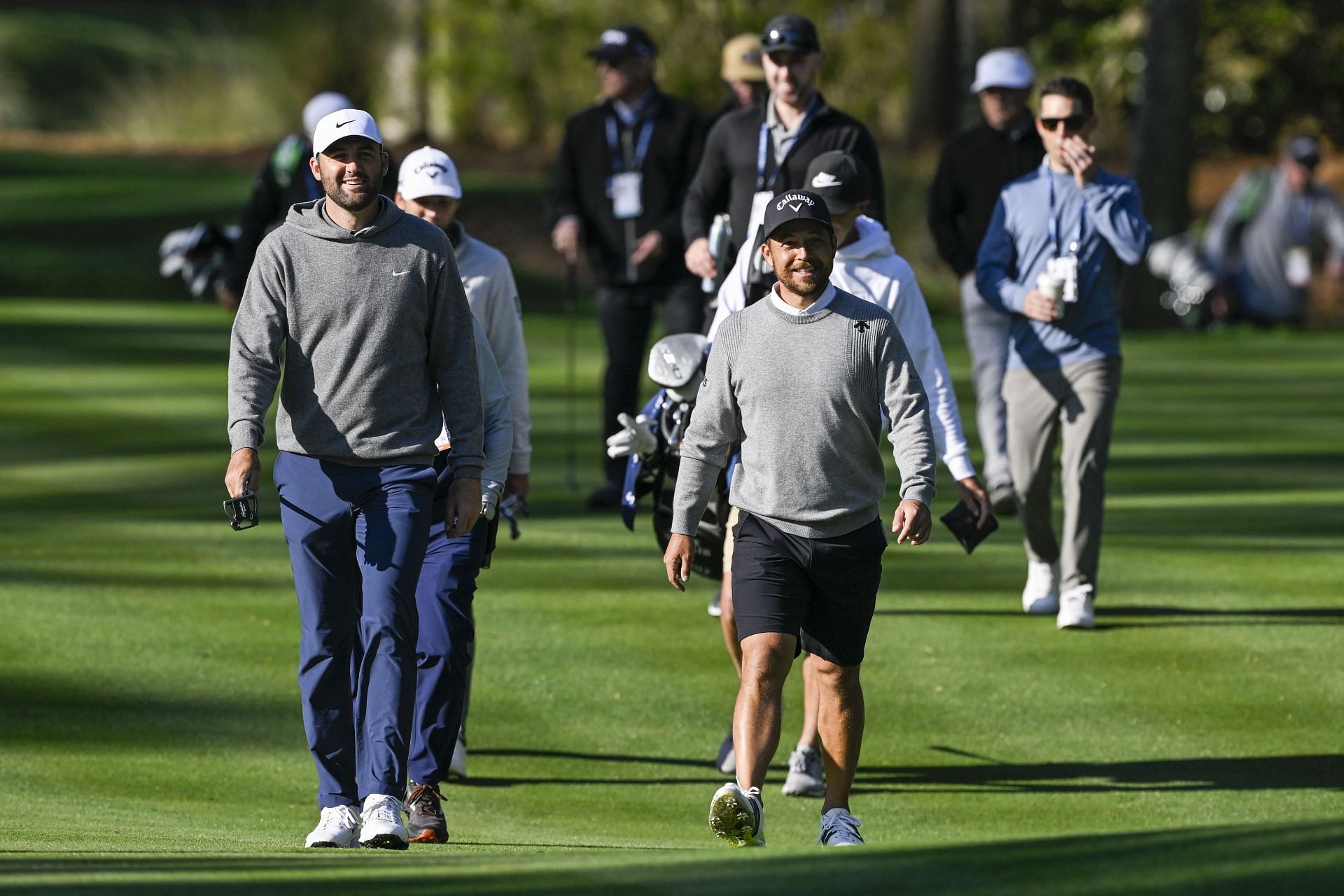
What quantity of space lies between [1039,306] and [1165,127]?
16524 millimetres

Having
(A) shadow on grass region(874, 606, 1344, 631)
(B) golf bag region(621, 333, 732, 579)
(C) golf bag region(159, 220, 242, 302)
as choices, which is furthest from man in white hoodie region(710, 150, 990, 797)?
(C) golf bag region(159, 220, 242, 302)

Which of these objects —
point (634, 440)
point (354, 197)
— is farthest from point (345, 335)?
point (634, 440)

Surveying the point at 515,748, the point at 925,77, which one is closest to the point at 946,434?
the point at 515,748

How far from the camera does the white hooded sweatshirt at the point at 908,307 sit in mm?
7602

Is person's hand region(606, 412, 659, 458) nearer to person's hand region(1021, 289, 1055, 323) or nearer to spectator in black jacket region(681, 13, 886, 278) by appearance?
spectator in black jacket region(681, 13, 886, 278)

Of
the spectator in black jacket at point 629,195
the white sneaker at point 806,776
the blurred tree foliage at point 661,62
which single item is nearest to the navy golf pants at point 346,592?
the white sneaker at point 806,776

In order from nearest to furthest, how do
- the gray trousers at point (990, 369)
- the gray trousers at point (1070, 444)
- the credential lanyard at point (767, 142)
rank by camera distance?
the credential lanyard at point (767, 142) < the gray trousers at point (1070, 444) < the gray trousers at point (990, 369)

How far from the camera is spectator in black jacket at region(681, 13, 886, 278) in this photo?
9.41 meters

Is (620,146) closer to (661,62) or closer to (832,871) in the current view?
(832,871)

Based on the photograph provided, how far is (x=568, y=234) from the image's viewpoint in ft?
40.8

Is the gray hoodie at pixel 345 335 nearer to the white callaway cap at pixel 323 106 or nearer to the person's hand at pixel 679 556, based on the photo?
the person's hand at pixel 679 556

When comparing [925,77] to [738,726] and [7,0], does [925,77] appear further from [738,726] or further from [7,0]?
[7,0]

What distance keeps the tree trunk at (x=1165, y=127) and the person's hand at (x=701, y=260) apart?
15840 millimetres

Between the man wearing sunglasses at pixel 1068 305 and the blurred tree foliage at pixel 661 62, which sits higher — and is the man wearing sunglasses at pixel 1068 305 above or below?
below
